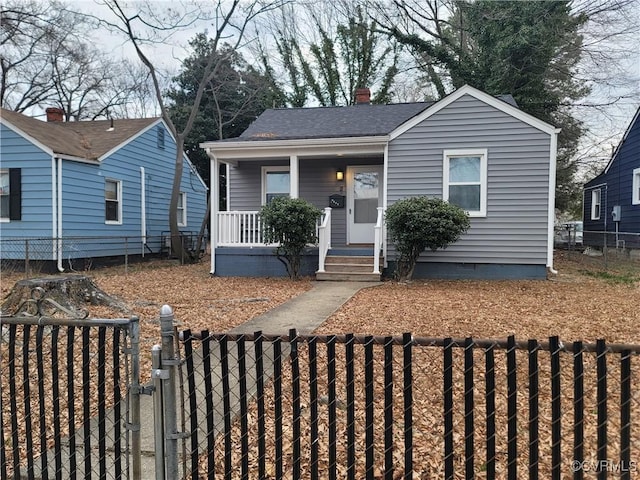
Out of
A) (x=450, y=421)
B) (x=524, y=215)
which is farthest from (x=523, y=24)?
(x=450, y=421)

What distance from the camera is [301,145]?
10.6 meters

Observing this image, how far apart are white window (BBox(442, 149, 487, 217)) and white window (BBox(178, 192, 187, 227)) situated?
11669 millimetres

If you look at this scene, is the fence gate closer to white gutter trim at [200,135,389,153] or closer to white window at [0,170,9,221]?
white gutter trim at [200,135,389,153]

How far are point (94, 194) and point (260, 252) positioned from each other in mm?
6310

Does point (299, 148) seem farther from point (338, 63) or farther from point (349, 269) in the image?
point (338, 63)

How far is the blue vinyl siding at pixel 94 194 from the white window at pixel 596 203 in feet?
56.0

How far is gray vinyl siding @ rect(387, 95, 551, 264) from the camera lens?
970cm

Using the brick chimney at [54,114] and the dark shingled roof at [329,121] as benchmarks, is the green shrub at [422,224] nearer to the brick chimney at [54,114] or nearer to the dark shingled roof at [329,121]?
the dark shingled roof at [329,121]

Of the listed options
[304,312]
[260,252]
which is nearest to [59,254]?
[260,252]

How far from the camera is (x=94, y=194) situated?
13711mm

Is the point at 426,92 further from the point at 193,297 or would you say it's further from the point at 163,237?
the point at 193,297

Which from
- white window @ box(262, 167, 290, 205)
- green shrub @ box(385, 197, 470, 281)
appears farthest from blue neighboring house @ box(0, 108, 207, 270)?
green shrub @ box(385, 197, 470, 281)

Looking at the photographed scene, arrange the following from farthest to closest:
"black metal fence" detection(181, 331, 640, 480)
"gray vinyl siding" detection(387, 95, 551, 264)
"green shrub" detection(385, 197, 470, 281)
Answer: "gray vinyl siding" detection(387, 95, 551, 264)
"green shrub" detection(385, 197, 470, 281)
"black metal fence" detection(181, 331, 640, 480)

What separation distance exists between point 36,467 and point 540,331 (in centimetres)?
495
